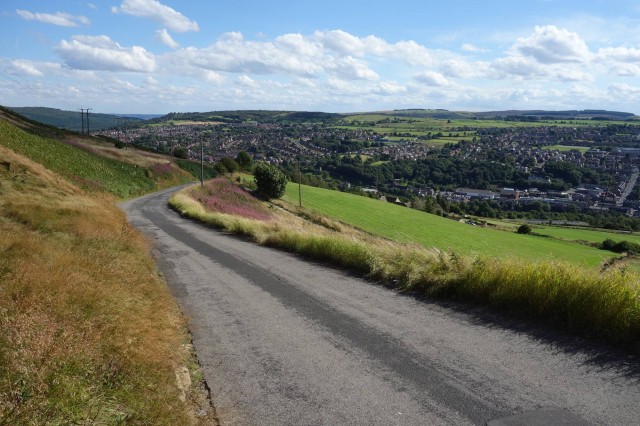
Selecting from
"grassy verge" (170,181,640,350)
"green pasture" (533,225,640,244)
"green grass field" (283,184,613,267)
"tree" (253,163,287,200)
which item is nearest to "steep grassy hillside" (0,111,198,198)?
"tree" (253,163,287,200)

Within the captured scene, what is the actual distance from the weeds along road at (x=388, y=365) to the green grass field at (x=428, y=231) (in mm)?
36646

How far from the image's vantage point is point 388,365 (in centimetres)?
559

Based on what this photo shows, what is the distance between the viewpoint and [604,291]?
20.4ft

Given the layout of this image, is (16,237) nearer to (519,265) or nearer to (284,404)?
(284,404)

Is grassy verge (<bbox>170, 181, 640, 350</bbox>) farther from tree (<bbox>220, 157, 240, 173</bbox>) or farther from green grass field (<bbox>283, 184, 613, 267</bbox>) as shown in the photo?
tree (<bbox>220, 157, 240, 173</bbox>)

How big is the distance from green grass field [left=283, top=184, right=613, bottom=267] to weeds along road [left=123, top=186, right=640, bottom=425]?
36.6m

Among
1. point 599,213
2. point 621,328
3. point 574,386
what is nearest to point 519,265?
point 621,328

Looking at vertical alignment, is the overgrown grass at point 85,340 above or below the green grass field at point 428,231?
above

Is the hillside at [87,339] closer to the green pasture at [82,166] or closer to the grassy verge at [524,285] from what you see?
the grassy verge at [524,285]

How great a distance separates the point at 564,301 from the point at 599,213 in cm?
10829

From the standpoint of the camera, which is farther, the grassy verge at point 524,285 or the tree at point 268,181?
the tree at point 268,181

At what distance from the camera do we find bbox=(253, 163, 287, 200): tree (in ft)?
181

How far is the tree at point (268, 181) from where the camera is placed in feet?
181

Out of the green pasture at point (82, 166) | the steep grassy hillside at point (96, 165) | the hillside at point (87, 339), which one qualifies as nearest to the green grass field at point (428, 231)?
the steep grassy hillside at point (96, 165)
